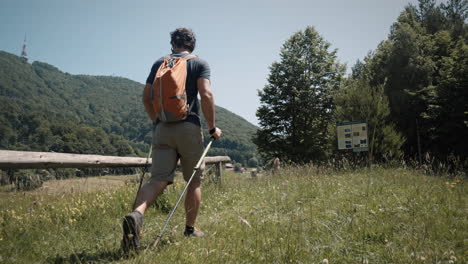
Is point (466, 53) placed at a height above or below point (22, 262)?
above

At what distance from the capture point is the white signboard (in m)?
10.8

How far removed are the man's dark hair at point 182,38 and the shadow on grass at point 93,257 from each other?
2.09m

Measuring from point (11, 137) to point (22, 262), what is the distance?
97708 mm

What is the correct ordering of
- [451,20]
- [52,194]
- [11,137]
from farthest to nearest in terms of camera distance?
[11,137]
[451,20]
[52,194]

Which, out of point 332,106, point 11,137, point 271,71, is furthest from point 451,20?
point 11,137

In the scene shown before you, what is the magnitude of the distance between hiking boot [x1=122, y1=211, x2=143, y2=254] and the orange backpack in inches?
34.9

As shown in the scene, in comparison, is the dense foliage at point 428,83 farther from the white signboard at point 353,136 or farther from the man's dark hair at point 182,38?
the man's dark hair at point 182,38

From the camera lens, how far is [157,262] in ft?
6.66

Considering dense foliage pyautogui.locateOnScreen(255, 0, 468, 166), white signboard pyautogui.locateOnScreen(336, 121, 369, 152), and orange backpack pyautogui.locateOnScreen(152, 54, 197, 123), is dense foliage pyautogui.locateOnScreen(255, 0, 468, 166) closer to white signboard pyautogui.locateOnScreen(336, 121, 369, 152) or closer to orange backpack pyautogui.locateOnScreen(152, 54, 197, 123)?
white signboard pyautogui.locateOnScreen(336, 121, 369, 152)

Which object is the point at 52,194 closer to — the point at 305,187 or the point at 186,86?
the point at 186,86

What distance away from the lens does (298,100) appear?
24.5m

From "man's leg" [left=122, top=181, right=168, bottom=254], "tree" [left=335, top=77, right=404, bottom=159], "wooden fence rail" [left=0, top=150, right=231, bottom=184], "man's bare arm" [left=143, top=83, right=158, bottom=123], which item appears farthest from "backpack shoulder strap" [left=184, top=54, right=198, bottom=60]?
"tree" [left=335, top=77, right=404, bottom=159]

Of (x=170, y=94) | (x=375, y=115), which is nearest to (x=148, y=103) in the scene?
(x=170, y=94)

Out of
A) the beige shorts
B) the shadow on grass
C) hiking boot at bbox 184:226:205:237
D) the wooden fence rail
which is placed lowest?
the shadow on grass
